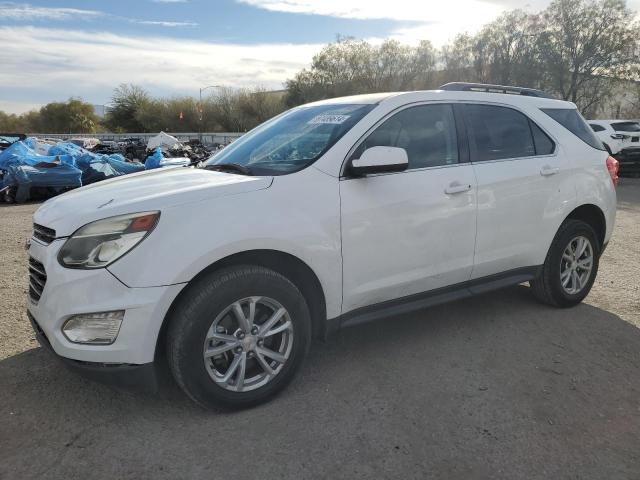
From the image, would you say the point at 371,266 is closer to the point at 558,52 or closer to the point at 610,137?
the point at 610,137

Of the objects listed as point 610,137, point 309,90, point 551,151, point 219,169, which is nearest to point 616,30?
point 610,137

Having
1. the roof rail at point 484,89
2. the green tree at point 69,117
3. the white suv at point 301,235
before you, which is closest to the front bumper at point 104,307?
the white suv at point 301,235

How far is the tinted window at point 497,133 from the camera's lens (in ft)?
12.6

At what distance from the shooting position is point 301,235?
9.69ft

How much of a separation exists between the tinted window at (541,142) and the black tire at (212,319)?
97.2 inches

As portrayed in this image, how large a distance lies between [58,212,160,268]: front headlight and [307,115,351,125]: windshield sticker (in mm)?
1416

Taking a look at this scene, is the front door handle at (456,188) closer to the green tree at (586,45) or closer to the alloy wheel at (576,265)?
the alloy wheel at (576,265)

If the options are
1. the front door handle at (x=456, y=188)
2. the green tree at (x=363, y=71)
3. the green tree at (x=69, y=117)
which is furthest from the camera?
the green tree at (x=69, y=117)

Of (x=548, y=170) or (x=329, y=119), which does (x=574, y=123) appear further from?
(x=329, y=119)

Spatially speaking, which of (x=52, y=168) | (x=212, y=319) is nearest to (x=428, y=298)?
(x=212, y=319)

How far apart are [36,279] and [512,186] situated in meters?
3.26

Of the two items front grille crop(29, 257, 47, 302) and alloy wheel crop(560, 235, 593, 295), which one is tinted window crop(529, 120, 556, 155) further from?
front grille crop(29, 257, 47, 302)

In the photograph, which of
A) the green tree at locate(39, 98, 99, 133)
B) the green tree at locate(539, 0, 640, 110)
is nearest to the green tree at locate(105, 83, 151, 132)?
the green tree at locate(39, 98, 99, 133)

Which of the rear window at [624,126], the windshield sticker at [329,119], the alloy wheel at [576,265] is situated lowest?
the alloy wheel at [576,265]
